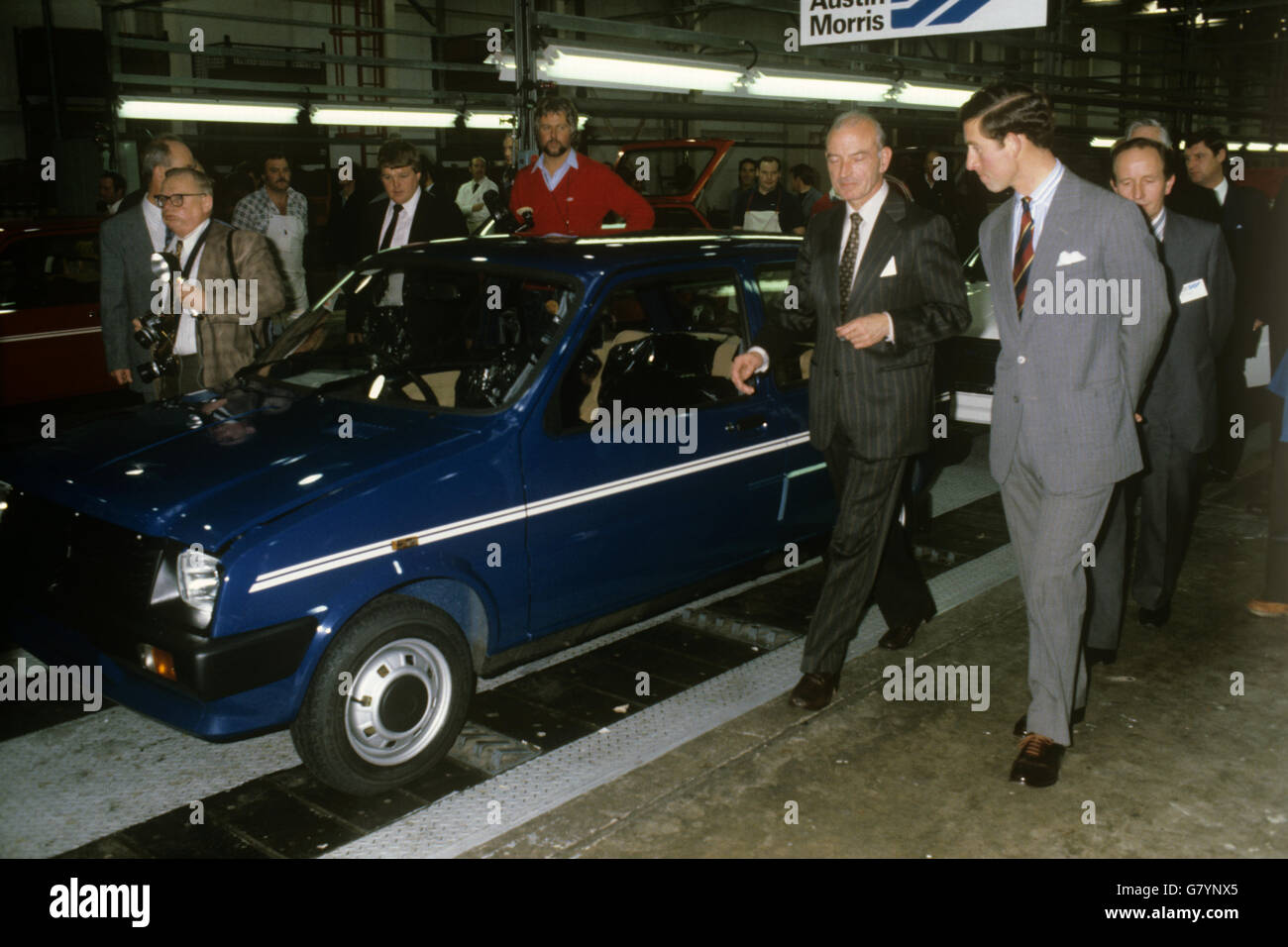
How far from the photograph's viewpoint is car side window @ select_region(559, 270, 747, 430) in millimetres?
4191

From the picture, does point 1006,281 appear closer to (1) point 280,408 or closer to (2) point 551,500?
(2) point 551,500

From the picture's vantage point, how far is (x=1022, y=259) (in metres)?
3.52

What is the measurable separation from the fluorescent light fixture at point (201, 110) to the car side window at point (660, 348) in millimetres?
7105

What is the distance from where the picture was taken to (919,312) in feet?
12.7

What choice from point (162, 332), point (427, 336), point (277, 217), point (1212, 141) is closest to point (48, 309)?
point (277, 217)

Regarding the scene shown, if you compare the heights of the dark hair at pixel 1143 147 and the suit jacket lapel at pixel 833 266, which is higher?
the dark hair at pixel 1143 147

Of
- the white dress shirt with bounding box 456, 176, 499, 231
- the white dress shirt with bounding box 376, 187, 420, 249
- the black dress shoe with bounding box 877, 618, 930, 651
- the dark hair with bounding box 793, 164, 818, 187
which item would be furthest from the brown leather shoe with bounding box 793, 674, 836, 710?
the white dress shirt with bounding box 456, 176, 499, 231

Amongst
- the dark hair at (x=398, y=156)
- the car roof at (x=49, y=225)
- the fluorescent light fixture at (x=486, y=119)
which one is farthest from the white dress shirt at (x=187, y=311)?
the fluorescent light fixture at (x=486, y=119)

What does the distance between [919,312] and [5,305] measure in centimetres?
797

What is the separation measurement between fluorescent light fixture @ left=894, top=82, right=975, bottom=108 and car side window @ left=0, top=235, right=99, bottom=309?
7.50 meters

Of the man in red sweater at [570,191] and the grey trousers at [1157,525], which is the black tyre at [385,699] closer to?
the grey trousers at [1157,525]

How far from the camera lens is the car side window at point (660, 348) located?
419cm

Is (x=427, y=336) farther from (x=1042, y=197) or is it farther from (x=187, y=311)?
(x=1042, y=197)

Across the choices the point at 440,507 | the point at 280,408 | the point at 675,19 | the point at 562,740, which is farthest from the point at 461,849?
the point at 675,19
